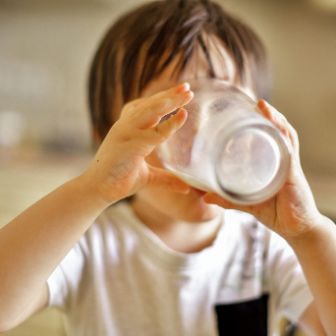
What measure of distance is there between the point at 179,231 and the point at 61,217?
10.4 inches

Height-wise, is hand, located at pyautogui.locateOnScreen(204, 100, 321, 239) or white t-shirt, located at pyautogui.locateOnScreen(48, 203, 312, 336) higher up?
hand, located at pyautogui.locateOnScreen(204, 100, 321, 239)

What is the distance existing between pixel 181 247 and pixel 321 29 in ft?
6.36

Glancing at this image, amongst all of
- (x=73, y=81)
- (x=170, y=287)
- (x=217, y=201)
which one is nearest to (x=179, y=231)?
(x=170, y=287)

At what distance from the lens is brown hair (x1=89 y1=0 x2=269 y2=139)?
67 cm

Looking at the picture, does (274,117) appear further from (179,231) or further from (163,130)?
(179,231)

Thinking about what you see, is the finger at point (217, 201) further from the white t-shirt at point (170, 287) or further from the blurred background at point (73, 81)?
the blurred background at point (73, 81)

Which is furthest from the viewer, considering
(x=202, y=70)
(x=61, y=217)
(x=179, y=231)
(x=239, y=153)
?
(x=179, y=231)

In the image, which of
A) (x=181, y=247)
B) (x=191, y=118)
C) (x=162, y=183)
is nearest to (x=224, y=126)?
(x=191, y=118)

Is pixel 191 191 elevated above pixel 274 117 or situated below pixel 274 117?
below

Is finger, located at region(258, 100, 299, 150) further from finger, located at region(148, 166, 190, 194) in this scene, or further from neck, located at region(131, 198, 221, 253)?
neck, located at region(131, 198, 221, 253)

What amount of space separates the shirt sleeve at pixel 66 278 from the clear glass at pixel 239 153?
28cm

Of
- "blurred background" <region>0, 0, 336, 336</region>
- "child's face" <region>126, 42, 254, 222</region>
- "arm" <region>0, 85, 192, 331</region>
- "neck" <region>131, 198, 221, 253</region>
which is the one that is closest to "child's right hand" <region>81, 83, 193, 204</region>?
"arm" <region>0, 85, 192, 331</region>

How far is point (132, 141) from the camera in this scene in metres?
0.47

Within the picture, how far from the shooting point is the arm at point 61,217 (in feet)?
1.58
